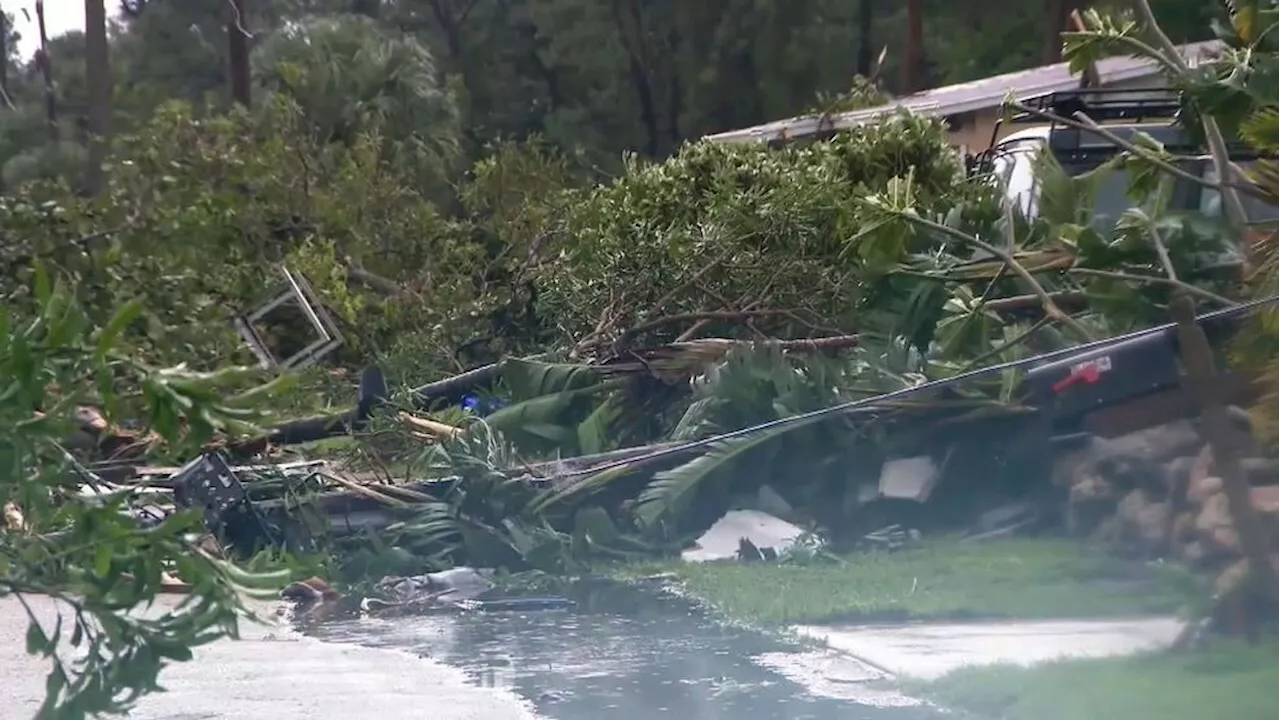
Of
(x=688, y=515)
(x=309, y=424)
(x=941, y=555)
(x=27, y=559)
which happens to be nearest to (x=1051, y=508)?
(x=941, y=555)

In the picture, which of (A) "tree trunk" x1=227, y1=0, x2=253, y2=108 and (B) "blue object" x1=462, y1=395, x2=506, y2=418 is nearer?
(B) "blue object" x1=462, y1=395, x2=506, y2=418

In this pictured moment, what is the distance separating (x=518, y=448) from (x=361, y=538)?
125cm

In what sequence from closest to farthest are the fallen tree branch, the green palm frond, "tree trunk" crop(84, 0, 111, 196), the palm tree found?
the green palm frond < the fallen tree branch < "tree trunk" crop(84, 0, 111, 196) < the palm tree

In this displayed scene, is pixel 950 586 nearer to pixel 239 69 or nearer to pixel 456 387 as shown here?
pixel 456 387

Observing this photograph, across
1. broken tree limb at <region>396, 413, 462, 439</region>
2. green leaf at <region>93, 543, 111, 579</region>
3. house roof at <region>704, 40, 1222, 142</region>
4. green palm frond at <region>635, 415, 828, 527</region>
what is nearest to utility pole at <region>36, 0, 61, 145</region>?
house roof at <region>704, 40, 1222, 142</region>

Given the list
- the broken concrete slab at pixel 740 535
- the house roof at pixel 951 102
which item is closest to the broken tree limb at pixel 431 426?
the broken concrete slab at pixel 740 535

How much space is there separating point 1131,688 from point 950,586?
106 cm

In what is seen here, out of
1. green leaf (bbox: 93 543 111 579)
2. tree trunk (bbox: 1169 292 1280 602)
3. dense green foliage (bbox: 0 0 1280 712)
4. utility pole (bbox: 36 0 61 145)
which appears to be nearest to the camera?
green leaf (bbox: 93 543 111 579)

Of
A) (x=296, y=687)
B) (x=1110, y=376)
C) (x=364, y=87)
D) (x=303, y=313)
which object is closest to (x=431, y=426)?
(x=296, y=687)

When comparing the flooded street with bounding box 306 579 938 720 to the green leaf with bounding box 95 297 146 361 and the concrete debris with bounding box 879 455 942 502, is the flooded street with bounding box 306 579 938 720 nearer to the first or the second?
the concrete debris with bounding box 879 455 942 502

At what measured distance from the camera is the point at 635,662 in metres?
6.45

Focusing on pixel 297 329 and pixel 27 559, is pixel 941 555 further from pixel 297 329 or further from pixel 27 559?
pixel 297 329

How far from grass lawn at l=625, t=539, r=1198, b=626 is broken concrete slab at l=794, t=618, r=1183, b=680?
0.18ft

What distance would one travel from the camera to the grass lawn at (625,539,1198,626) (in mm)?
5766
